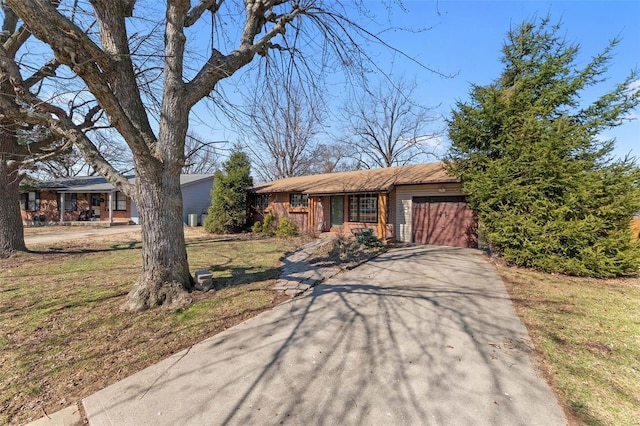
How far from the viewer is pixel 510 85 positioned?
28.1 ft

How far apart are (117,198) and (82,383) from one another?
2401 centimetres

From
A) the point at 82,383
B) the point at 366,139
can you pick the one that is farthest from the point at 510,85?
the point at 366,139

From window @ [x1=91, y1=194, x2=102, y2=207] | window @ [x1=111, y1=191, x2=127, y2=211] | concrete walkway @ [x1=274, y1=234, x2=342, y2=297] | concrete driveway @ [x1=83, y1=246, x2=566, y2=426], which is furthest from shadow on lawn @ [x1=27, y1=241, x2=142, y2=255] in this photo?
window @ [x1=91, y1=194, x2=102, y2=207]

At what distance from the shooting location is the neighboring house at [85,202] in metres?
21.5

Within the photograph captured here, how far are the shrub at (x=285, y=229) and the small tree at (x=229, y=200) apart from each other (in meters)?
2.99

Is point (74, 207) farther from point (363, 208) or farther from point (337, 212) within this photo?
point (363, 208)

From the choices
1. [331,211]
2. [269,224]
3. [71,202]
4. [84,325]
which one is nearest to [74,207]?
[71,202]

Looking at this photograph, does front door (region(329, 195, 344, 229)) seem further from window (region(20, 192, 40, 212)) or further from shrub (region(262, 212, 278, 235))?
window (region(20, 192, 40, 212))

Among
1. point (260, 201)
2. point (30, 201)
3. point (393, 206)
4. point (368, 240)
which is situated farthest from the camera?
point (30, 201)

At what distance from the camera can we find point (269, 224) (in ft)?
51.9

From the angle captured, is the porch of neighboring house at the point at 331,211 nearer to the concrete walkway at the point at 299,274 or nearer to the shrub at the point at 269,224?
the shrub at the point at 269,224

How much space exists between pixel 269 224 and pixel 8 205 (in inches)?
386

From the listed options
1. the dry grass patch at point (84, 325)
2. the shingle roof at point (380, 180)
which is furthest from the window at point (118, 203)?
the dry grass patch at point (84, 325)

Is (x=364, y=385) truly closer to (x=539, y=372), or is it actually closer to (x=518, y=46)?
(x=539, y=372)
